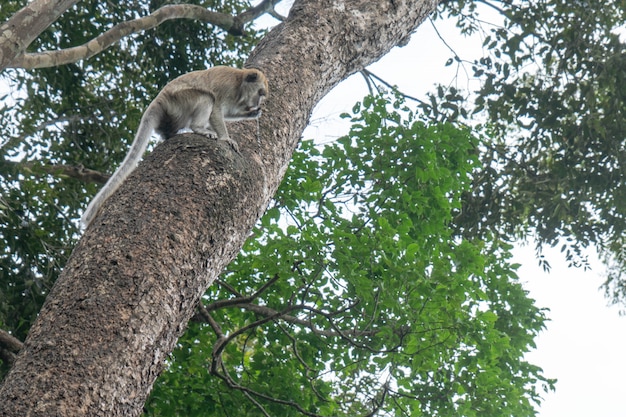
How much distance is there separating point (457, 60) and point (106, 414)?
28.2 feet

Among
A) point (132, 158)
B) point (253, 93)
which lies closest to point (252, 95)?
point (253, 93)

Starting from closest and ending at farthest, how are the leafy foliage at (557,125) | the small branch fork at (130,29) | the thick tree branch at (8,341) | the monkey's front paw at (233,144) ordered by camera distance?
the monkey's front paw at (233,144) < the thick tree branch at (8,341) < the small branch fork at (130,29) < the leafy foliage at (557,125)

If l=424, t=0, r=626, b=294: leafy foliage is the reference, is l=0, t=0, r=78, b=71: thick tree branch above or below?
below

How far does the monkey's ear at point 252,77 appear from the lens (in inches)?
162

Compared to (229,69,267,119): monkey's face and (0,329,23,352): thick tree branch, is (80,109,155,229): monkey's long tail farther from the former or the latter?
(0,329,23,352): thick tree branch

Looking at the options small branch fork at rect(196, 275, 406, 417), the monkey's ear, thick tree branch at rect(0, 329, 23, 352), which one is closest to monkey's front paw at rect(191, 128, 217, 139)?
the monkey's ear

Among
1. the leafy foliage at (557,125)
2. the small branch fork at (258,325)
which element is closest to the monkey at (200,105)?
the small branch fork at (258,325)

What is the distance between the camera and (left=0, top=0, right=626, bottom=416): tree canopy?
5.71 m

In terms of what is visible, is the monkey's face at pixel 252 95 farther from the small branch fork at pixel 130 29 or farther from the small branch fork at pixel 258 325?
the small branch fork at pixel 130 29

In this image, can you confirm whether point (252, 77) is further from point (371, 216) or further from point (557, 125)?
point (557, 125)

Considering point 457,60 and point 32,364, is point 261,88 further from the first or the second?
point 457,60

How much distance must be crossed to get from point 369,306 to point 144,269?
351 centimetres

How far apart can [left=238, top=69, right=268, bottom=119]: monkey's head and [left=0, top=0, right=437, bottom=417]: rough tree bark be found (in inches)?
2.5

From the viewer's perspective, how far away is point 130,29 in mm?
5711
